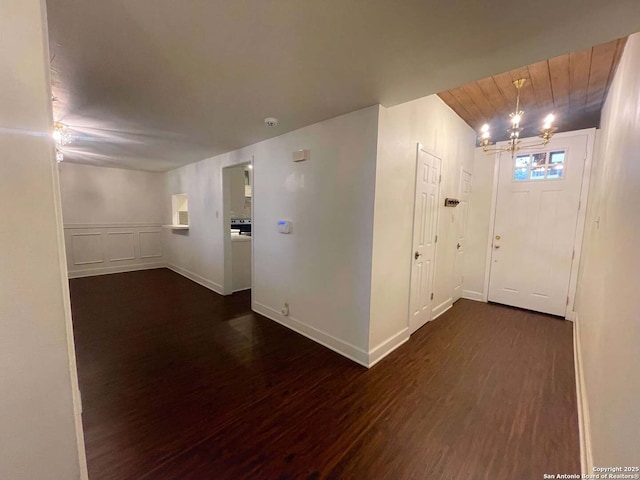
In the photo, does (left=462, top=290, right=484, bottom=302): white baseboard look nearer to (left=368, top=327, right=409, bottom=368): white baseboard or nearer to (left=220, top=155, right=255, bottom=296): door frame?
(left=368, top=327, right=409, bottom=368): white baseboard

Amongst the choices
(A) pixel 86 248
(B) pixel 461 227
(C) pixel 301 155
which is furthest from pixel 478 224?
(A) pixel 86 248

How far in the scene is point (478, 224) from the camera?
13.4 ft

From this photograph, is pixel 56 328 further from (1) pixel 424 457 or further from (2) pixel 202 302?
(2) pixel 202 302

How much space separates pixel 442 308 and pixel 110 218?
22.5ft

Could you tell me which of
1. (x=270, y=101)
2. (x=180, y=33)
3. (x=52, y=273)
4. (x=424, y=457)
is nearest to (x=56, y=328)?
(x=52, y=273)

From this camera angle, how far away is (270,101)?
83.0 inches

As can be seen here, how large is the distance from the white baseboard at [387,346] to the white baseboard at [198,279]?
2.93 meters

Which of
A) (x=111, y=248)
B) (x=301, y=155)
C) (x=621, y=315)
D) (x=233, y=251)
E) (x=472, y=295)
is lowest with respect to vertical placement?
(x=472, y=295)

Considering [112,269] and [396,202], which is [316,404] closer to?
[396,202]

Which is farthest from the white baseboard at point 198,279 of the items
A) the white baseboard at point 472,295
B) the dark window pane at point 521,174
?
the dark window pane at point 521,174

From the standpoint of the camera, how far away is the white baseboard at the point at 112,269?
16.7 feet

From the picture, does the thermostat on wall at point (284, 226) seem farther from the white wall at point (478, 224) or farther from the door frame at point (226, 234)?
the white wall at point (478, 224)

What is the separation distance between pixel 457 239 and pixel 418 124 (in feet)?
6.75

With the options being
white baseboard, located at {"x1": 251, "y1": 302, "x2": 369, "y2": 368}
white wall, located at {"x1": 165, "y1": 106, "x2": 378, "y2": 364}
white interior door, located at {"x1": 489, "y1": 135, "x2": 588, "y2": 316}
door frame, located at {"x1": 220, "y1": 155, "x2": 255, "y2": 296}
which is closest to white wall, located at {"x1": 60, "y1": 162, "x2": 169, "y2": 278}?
door frame, located at {"x1": 220, "y1": 155, "x2": 255, "y2": 296}
